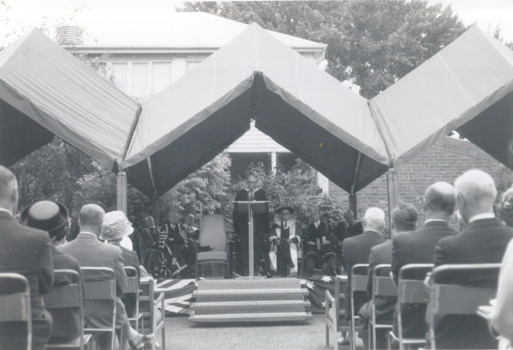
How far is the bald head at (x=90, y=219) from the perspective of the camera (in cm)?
605

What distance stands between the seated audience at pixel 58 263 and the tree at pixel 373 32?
94.1ft

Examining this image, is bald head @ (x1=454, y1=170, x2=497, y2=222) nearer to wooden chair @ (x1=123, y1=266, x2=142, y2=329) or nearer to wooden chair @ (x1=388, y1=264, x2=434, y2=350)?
wooden chair @ (x1=388, y1=264, x2=434, y2=350)

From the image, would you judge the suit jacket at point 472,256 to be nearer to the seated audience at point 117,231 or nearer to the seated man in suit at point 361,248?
the seated man in suit at point 361,248

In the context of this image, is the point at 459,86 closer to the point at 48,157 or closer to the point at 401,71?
the point at 48,157

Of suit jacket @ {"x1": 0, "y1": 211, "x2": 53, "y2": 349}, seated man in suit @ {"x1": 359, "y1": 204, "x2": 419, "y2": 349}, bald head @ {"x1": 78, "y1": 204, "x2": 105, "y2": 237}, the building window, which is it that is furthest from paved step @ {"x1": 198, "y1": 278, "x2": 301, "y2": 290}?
the building window

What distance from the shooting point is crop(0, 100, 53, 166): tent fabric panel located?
10650 mm

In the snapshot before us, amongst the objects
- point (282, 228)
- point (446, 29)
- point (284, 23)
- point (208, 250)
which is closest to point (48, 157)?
point (208, 250)

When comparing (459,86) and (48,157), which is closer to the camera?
(459,86)

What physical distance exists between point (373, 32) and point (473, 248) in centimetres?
3108

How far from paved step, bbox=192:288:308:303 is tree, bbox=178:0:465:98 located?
23.6 m

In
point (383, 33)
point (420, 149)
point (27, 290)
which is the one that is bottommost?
point (27, 290)

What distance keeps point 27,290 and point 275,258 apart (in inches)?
406

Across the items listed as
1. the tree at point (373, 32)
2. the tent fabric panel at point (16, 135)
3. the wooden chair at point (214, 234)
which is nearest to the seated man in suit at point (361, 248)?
the tent fabric panel at point (16, 135)

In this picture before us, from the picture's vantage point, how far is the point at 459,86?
33.2ft
